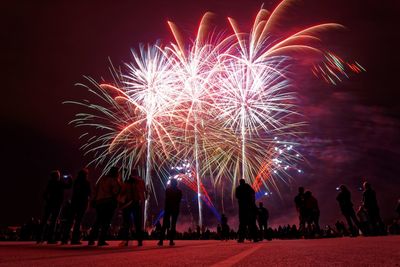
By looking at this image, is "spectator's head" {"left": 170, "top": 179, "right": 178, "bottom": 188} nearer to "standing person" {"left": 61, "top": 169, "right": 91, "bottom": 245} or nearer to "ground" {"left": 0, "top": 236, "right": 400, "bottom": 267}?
"standing person" {"left": 61, "top": 169, "right": 91, "bottom": 245}

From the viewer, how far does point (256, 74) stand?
24188mm

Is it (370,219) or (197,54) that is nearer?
(370,219)

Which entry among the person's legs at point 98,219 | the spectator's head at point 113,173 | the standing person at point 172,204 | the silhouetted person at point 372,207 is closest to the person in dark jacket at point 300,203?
the silhouetted person at point 372,207

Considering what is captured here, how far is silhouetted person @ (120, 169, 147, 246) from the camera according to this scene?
10.8m

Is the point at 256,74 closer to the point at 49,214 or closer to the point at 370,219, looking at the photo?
the point at 370,219

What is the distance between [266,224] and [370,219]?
4197 millimetres

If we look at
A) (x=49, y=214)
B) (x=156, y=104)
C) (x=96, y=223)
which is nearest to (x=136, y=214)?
(x=96, y=223)

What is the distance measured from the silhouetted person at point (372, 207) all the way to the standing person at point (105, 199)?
10129 millimetres

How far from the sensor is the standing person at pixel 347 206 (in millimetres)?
15469

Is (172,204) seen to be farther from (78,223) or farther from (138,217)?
(78,223)

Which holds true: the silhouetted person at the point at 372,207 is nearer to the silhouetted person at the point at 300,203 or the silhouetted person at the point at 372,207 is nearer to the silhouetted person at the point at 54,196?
the silhouetted person at the point at 300,203

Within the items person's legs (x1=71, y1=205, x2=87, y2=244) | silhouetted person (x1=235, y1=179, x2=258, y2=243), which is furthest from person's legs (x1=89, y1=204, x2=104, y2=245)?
silhouetted person (x1=235, y1=179, x2=258, y2=243)

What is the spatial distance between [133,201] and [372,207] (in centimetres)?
975

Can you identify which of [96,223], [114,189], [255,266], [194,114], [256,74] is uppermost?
[256,74]
